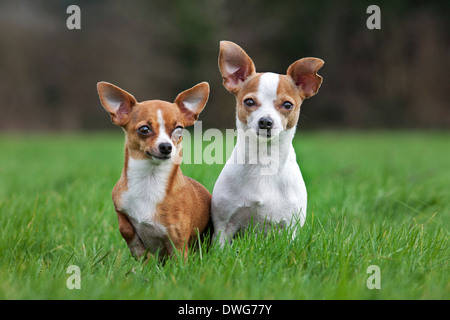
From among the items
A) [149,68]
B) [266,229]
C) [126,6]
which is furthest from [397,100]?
[266,229]

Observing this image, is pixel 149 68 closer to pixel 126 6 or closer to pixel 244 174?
pixel 126 6

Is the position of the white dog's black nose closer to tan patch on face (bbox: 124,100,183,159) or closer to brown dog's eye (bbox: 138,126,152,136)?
tan patch on face (bbox: 124,100,183,159)

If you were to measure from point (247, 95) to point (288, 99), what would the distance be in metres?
0.22

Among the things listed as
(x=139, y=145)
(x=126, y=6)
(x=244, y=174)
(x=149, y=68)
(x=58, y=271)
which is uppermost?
(x=126, y=6)

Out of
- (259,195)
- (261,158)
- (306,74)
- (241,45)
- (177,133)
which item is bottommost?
(259,195)

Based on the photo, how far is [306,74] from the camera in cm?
294

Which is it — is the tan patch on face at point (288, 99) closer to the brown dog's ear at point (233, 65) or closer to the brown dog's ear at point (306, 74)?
the brown dog's ear at point (306, 74)

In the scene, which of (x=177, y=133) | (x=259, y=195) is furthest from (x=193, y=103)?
(x=259, y=195)

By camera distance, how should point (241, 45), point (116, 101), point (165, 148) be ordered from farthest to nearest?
point (241, 45) → point (116, 101) → point (165, 148)

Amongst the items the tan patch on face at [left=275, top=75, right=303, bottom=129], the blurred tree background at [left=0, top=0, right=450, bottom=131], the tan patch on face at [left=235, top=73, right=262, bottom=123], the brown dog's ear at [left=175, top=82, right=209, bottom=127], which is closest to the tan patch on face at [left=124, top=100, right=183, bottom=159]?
the brown dog's ear at [left=175, top=82, right=209, bottom=127]

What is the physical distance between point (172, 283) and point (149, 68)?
17364 mm

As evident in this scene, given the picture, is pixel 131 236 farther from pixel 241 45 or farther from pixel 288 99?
pixel 241 45

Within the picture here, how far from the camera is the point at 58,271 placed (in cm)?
261

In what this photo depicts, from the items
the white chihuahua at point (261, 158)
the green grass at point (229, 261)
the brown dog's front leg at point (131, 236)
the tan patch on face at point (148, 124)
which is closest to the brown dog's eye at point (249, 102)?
the white chihuahua at point (261, 158)
